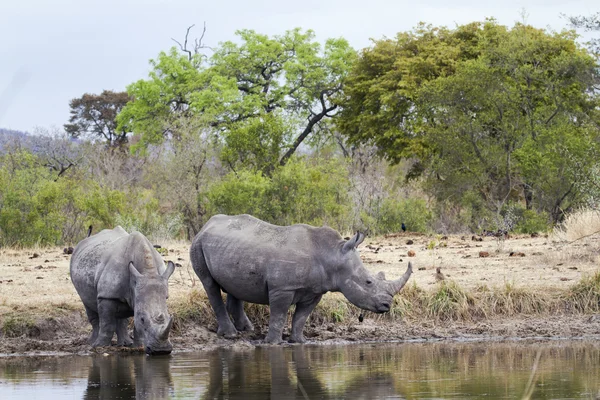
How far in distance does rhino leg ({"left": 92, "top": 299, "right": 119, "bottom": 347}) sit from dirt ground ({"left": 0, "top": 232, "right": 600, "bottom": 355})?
1.63ft

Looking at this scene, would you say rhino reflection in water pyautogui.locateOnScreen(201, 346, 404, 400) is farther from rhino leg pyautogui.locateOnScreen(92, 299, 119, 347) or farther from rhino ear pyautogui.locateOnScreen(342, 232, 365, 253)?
rhino ear pyautogui.locateOnScreen(342, 232, 365, 253)

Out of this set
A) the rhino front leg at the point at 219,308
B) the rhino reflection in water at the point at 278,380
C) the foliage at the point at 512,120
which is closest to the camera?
the rhino reflection in water at the point at 278,380

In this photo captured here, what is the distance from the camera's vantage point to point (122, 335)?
12.8 metres

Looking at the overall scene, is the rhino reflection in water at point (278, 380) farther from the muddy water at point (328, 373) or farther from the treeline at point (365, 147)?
the treeline at point (365, 147)

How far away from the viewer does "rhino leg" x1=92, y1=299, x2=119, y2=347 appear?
12.3 metres

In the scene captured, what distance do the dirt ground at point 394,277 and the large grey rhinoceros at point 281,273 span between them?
1.65 feet

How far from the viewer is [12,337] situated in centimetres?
1330

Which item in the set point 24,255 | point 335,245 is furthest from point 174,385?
point 24,255

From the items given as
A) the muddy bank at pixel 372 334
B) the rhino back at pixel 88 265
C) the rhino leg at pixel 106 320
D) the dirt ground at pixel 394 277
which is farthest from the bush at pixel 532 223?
the rhino leg at pixel 106 320

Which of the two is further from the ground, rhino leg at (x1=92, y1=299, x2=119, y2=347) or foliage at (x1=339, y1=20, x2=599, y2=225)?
foliage at (x1=339, y1=20, x2=599, y2=225)

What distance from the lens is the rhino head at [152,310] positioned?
11422mm

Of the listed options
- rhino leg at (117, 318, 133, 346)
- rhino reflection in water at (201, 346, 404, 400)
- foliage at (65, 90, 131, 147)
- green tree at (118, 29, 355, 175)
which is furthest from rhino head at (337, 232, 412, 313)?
foliage at (65, 90, 131, 147)

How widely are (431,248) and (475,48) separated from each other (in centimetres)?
2043

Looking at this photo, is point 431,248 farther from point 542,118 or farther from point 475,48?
point 475,48
